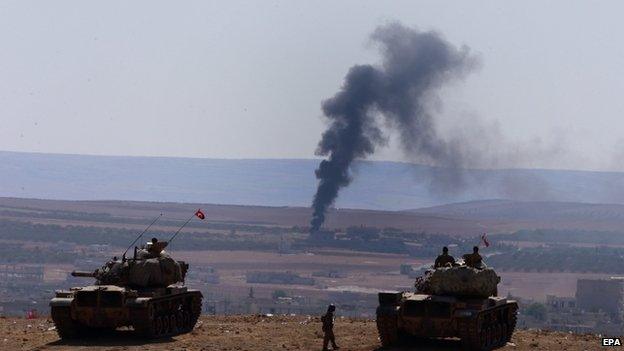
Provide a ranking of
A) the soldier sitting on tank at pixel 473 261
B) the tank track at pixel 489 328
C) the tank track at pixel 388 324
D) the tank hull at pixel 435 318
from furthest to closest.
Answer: the soldier sitting on tank at pixel 473 261 < the tank track at pixel 388 324 < the tank hull at pixel 435 318 < the tank track at pixel 489 328

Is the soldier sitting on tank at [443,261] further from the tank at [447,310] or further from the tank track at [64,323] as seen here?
the tank track at [64,323]

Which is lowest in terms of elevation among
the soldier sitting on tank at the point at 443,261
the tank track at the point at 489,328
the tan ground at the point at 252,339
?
the tan ground at the point at 252,339

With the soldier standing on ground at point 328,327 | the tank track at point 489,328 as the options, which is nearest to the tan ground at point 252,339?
the tank track at point 489,328

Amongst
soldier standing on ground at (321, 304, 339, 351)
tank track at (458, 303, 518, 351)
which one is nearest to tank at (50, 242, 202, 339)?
soldier standing on ground at (321, 304, 339, 351)

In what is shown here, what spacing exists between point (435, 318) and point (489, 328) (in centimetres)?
264

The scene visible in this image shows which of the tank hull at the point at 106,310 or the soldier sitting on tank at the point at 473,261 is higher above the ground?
the soldier sitting on tank at the point at 473,261

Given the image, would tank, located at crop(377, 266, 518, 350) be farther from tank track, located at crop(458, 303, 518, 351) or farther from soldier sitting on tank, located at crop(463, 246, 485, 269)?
soldier sitting on tank, located at crop(463, 246, 485, 269)

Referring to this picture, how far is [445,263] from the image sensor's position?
50219 millimetres

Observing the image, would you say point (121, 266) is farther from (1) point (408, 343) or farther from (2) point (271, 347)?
(1) point (408, 343)

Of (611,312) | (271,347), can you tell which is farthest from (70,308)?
(611,312)

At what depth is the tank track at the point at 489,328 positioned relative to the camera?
1843 inches

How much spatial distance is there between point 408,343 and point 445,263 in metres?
3.05

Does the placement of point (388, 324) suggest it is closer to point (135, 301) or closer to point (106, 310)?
point (135, 301)

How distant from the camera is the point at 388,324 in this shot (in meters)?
48.0
